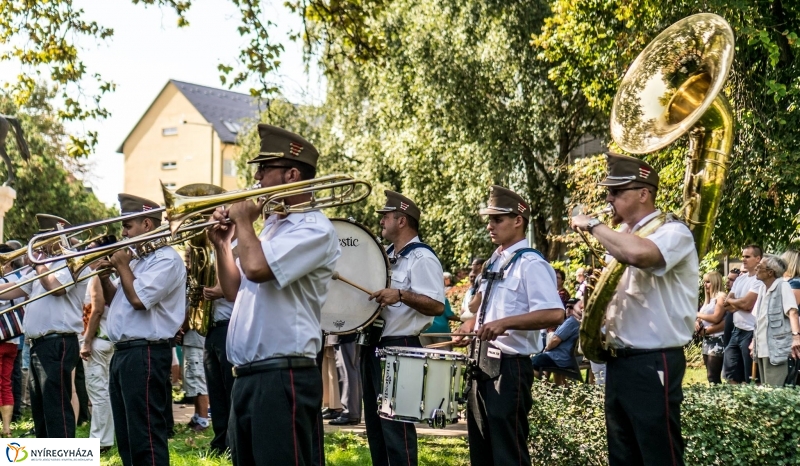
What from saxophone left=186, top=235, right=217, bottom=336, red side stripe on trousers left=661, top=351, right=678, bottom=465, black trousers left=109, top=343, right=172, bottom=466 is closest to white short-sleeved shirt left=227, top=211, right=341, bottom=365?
red side stripe on trousers left=661, top=351, right=678, bottom=465

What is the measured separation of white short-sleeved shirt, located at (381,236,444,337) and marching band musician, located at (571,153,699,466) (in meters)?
1.75

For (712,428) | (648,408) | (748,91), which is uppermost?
(748,91)

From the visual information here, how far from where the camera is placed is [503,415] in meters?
5.94

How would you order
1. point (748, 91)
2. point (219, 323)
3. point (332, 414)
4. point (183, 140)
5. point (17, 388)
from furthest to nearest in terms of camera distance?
point (183, 140)
point (748, 91)
point (17, 388)
point (332, 414)
point (219, 323)

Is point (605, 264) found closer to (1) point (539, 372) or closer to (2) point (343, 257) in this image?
(2) point (343, 257)

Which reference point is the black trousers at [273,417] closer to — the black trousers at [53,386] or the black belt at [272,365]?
the black belt at [272,365]

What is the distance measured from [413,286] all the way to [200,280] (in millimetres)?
2521

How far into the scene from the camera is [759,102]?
12430mm

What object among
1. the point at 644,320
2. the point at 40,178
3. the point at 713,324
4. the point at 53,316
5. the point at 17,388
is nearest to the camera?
the point at 644,320

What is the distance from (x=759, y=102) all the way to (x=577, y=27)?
117 inches

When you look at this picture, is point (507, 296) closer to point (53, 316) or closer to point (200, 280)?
point (200, 280)

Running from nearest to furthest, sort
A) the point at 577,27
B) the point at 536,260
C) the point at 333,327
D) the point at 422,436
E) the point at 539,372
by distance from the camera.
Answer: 1. the point at 536,260
2. the point at 333,327
3. the point at 422,436
4. the point at 539,372
5. the point at 577,27

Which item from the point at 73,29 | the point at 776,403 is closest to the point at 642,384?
the point at 776,403

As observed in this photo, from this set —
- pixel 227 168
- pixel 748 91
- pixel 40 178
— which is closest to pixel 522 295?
pixel 748 91
